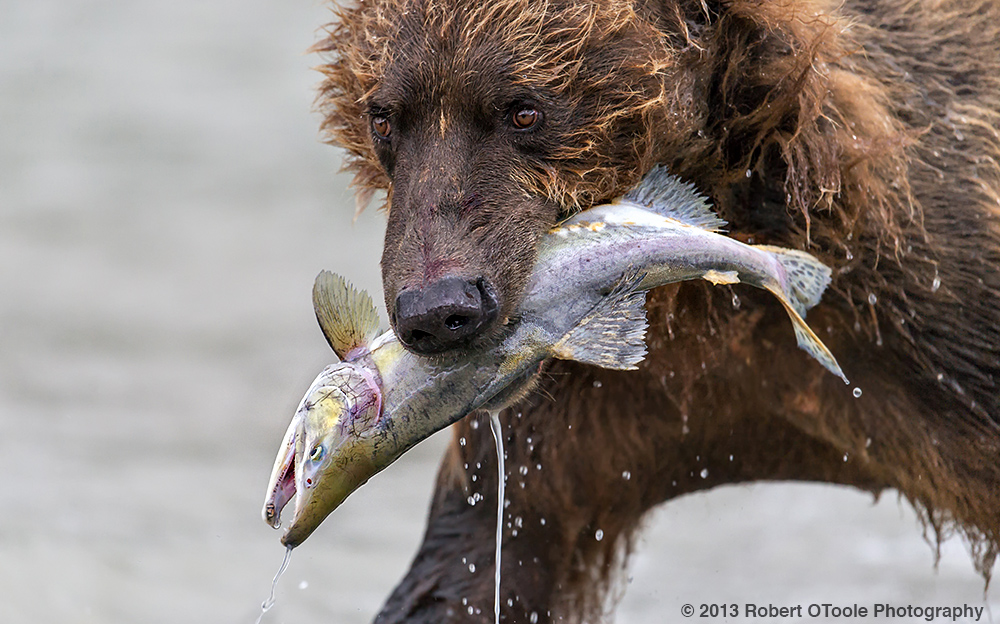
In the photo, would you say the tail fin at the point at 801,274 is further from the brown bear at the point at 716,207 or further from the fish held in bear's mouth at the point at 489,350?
the brown bear at the point at 716,207

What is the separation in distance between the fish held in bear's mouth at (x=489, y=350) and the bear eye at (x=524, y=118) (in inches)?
9.6

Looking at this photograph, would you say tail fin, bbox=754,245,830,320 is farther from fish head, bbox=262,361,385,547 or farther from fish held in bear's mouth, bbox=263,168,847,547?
fish head, bbox=262,361,385,547

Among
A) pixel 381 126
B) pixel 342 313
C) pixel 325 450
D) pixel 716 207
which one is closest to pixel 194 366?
pixel 381 126

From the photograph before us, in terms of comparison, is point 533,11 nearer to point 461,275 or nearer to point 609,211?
point 609,211

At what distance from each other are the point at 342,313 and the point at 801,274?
39.9 inches

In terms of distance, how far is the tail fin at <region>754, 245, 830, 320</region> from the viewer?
3008mm

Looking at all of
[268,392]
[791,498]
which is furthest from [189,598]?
[791,498]

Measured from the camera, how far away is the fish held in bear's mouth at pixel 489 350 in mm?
2676

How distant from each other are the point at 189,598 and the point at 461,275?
9.84 feet

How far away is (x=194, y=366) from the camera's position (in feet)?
23.1
